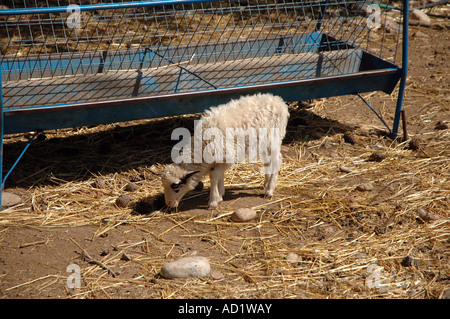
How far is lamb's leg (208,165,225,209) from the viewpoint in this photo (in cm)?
502

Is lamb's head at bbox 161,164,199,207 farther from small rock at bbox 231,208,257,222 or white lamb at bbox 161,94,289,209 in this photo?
small rock at bbox 231,208,257,222

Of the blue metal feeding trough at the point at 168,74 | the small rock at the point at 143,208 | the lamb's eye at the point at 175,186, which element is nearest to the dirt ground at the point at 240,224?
the small rock at the point at 143,208

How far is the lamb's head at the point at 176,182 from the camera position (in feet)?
16.0

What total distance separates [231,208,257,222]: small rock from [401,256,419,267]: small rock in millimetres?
1506

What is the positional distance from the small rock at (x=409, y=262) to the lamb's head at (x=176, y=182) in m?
2.14

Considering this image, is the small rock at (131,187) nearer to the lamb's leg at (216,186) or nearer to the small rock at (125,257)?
the lamb's leg at (216,186)

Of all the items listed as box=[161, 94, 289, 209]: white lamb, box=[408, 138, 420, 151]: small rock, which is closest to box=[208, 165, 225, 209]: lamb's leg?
Result: box=[161, 94, 289, 209]: white lamb

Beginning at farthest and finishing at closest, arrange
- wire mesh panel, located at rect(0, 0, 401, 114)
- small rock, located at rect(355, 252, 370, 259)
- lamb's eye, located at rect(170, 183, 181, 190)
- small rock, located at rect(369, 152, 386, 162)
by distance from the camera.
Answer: small rock, located at rect(369, 152, 386, 162)
wire mesh panel, located at rect(0, 0, 401, 114)
lamb's eye, located at rect(170, 183, 181, 190)
small rock, located at rect(355, 252, 370, 259)

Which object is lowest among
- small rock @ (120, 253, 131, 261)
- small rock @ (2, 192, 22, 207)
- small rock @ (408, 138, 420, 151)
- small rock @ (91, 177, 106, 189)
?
small rock @ (408, 138, 420, 151)

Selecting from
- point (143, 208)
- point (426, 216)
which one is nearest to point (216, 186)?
point (143, 208)

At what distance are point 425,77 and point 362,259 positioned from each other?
546 cm

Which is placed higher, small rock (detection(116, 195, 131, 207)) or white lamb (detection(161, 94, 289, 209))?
white lamb (detection(161, 94, 289, 209))

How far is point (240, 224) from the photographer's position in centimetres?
490
